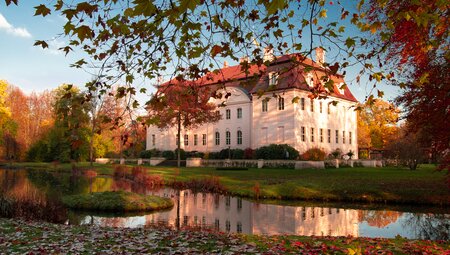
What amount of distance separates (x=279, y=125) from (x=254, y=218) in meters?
26.5

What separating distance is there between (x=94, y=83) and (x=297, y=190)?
50.9 feet

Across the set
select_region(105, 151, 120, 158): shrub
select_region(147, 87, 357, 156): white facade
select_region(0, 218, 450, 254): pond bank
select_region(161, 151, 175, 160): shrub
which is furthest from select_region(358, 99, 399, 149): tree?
select_region(0, 218, 450, 254): pond bank

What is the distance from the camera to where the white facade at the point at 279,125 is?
129ft

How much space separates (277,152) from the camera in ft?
123

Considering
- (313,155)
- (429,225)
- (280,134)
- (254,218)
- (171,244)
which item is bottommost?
(429,225)

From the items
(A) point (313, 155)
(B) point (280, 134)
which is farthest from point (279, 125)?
(A) point (313, 155)

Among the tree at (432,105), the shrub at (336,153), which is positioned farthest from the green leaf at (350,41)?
the shrub at (336,153)

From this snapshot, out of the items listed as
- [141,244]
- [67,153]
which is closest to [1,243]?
[141,244]

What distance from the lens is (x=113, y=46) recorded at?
558 centimetres

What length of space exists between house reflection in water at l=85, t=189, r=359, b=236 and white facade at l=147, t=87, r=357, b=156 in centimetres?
2112

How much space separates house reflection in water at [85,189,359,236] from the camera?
481 inches

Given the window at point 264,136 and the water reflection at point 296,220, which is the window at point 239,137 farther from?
the water reflection at point 296,220

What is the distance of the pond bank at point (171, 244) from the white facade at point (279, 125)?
94.7 feet

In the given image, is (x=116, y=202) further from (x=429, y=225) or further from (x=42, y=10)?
(x=42, y=10)
